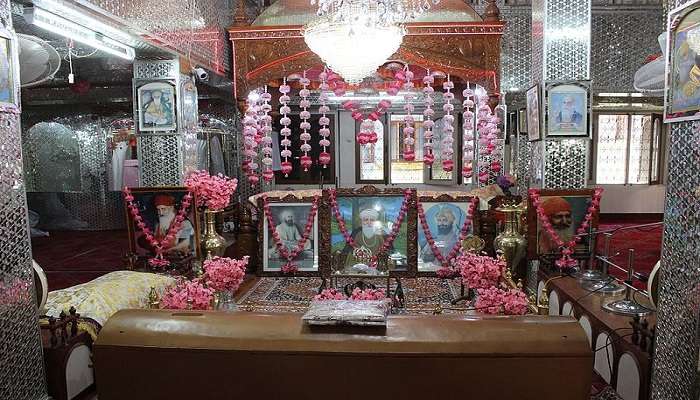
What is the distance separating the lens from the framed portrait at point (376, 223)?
22.3ft

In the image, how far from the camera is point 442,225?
6922mm

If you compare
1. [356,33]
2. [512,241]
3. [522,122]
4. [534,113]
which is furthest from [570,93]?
[522,122]

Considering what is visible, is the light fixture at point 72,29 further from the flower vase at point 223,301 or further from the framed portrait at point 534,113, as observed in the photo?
the framed portrait at point 534,113

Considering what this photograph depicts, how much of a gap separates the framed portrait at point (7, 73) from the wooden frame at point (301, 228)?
425 centimetres

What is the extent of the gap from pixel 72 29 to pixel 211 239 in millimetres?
2830

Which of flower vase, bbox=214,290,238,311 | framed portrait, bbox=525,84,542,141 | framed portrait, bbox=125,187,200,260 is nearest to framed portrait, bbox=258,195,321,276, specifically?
framed portrait, bbox=125,187,200,260

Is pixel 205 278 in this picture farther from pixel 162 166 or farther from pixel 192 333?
pixel 162 166

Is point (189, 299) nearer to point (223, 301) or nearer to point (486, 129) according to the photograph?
point (223, 301)

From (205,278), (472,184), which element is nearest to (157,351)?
(205,278)

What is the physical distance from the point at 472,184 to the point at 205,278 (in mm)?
7473

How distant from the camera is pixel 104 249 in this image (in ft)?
30.9

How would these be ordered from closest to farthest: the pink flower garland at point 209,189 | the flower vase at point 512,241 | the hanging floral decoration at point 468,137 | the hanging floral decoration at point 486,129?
the flower vase at point 512,241
the pink flower garland at point 209,189
the hanging floral decoration at point 486,129
the hanging floral decoration at point 468,137

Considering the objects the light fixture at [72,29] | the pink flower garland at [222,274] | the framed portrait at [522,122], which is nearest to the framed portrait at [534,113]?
the framed portrait at [522,122]

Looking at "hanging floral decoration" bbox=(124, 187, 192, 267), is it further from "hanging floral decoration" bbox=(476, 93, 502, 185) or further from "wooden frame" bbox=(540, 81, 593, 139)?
"hanging floral decoration" bbox=(476, 93, 502, 185)
